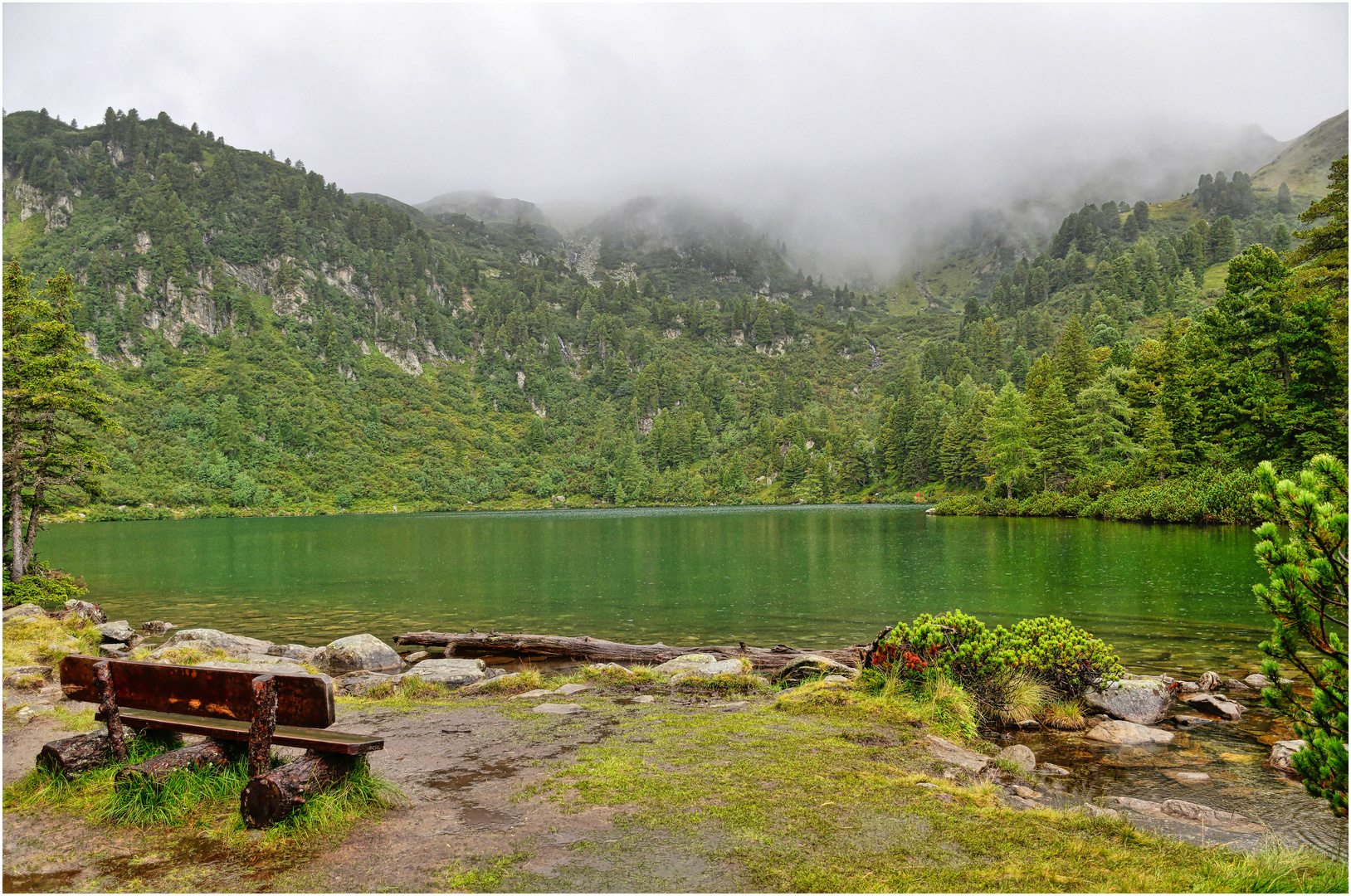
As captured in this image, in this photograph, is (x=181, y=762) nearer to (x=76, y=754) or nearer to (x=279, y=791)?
(x=76, y=754)

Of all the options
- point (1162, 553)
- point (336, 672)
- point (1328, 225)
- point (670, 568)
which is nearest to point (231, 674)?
point (336, 672)

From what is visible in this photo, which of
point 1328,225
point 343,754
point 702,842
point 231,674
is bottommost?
point 702,842

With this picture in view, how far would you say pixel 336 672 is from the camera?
1969 cm

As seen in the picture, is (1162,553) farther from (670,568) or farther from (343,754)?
(343,754)

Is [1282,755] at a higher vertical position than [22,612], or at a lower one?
higher

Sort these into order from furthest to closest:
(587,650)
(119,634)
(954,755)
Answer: (119,634) < (587,650) < (954,755)

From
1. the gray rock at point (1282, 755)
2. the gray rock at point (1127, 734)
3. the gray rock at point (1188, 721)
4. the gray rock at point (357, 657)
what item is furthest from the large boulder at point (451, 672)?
the gray rock at point (1282, 755)

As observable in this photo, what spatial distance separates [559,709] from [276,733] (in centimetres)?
672

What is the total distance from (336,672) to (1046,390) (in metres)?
99.2

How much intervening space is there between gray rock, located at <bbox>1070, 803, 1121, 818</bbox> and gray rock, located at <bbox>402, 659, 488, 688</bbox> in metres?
13.6

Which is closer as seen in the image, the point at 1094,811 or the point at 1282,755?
the point at 1094,811

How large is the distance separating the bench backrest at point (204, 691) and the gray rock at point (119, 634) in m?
21.5

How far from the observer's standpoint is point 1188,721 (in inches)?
483

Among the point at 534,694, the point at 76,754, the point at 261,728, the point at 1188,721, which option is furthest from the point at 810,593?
the point at 76,754
